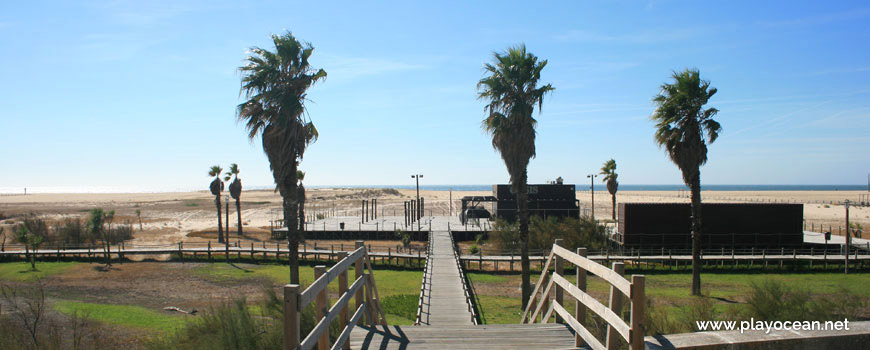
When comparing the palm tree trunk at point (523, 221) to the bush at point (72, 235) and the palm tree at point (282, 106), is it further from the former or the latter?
the bush at point (72, 235)

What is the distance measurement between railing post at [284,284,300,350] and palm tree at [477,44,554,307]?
557 inches

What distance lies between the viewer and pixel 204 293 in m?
21.0

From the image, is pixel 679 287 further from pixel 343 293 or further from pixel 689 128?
pixel 343 293

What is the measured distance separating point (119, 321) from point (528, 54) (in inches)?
663

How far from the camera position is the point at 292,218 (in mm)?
16656

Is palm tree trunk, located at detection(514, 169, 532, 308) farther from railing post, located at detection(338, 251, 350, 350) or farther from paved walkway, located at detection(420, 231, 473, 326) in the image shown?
railing post, located at detection(338, 251, 350, 350)

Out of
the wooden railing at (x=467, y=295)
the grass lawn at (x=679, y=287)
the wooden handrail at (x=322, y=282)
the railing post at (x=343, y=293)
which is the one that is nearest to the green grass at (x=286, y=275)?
the wooden railing at (x=467, y=295)

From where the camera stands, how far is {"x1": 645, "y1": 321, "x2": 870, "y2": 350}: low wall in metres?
4.25

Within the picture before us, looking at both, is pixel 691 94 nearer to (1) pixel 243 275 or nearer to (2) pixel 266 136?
(2) pixel 266 136

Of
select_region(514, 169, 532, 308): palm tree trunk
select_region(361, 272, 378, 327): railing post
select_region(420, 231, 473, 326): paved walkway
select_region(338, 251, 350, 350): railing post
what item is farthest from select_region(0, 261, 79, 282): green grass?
select_region(338, 251, 350, 350): railing post

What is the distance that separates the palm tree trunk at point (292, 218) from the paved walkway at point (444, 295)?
4.67 meters

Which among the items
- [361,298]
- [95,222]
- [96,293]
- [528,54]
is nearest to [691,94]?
[528,54]

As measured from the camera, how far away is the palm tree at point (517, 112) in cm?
1725

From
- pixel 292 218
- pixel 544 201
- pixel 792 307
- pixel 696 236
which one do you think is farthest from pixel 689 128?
pixel 544 201
